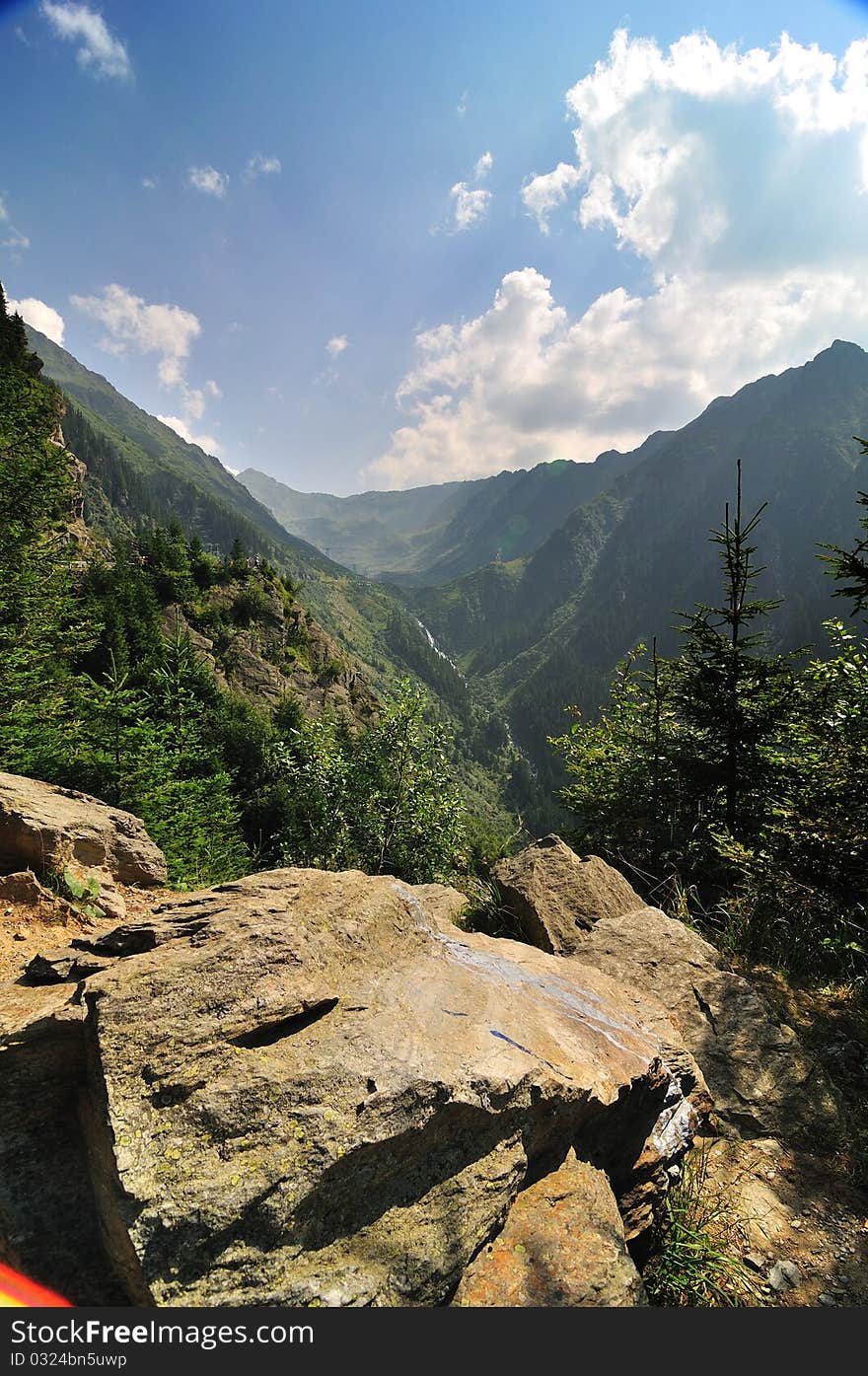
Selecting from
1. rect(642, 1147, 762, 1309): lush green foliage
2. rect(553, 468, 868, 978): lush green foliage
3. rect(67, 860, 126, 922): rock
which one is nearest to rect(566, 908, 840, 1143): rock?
rect(642, 1147, 762, 1309): lush green foliage

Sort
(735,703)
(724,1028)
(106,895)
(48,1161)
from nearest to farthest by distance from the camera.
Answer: (48,1161) → (724,1028) → (106,895) → (735,703)

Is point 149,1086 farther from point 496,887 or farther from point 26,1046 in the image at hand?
point 496,887

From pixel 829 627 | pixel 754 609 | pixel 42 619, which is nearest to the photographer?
pixel 829 627

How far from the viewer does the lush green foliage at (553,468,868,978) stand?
339 inches

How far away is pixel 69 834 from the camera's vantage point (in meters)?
8.23

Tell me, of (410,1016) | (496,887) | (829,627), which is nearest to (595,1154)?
(410,1016)

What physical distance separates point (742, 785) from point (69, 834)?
43.9ft

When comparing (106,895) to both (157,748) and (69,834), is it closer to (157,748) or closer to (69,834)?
(69,834)

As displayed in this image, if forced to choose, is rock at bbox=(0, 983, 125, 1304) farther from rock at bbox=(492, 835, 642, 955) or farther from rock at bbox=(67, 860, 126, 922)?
rock at bbox=(492, 835, 642, 955)

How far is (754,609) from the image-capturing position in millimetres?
12305

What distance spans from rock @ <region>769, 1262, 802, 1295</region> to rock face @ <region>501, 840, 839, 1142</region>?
1336 millimetres

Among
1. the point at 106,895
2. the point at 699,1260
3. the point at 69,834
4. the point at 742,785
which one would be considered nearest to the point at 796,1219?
the point at 699,1260

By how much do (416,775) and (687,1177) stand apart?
13.5 metres

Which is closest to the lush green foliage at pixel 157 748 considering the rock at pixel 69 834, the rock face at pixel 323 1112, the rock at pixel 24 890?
the rock at pixel 69 834
